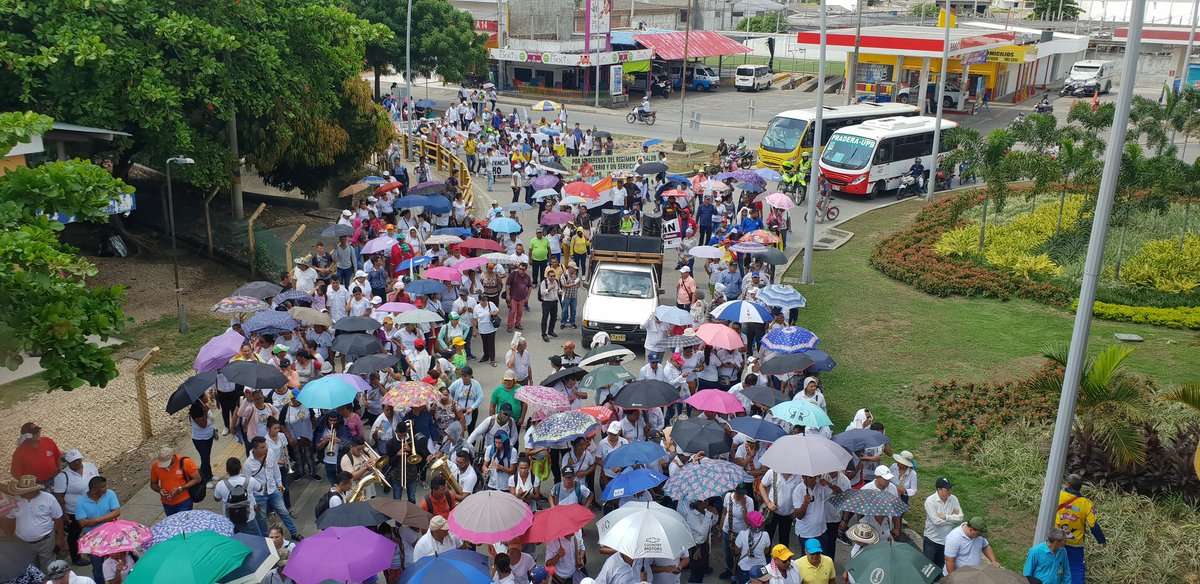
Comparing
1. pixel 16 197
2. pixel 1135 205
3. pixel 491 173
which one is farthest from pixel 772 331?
pixel 491 173

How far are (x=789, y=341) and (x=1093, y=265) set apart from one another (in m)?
5.63

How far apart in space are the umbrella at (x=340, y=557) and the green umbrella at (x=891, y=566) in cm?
419

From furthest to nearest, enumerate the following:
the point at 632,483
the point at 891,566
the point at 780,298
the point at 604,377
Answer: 1. the point at 780,298
2. the point at 604,377
3. the point at 632,483
4. the point at 891,566

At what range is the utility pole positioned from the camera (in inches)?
360

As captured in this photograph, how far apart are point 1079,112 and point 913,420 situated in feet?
66.3

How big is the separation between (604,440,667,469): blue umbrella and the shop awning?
49.9 m

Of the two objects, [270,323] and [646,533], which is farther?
[270,323]

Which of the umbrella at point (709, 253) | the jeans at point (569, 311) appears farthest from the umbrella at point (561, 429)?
the umbrella at point (709, 253)

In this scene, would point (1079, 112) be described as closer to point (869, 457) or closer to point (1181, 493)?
point (1181, 493)

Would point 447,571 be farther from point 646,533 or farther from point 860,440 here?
point 860,440

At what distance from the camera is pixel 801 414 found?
12219 millimetres

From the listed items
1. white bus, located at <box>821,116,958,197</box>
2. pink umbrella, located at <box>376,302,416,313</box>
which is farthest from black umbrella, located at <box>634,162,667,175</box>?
pink umbrella, located at <box>376,302,416,313</box>

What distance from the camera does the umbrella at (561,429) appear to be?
11.5 m

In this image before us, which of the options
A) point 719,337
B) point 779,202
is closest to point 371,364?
point 719,337
